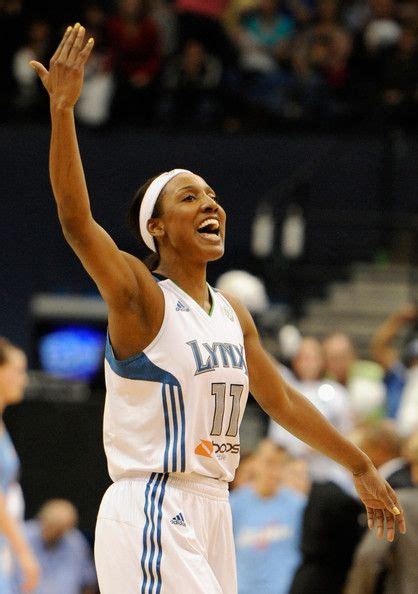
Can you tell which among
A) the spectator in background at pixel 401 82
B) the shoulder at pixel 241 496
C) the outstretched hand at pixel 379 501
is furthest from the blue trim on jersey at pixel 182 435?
the spectator in background at pixel 401 82

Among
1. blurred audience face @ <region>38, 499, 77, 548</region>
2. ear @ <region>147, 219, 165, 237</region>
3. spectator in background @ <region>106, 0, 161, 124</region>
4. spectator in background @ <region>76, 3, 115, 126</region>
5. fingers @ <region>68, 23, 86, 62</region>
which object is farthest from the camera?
spectator in background @ <region>106, 0, 161, 124</region>

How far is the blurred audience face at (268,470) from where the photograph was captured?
8.37 meters

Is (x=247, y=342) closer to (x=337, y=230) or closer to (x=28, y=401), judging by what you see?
(x=28, y=401)

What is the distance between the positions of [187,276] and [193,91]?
1053cm

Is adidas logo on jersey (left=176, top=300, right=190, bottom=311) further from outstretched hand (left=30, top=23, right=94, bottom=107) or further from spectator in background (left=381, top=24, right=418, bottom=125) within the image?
spectator in background (left=381, top=24, right=418, bottom=125)

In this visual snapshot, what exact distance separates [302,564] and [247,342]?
2438 mm

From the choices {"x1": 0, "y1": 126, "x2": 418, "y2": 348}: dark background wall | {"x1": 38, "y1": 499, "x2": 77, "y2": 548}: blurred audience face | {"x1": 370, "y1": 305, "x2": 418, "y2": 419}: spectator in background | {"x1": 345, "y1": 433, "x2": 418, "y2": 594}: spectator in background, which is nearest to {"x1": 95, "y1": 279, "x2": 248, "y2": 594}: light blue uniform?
{"x1": 345, "y1": 433, "x2": 418, "y2": 594}: spectator in background

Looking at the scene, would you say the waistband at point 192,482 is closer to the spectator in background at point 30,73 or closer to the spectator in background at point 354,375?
the spectator in background at point 354,375

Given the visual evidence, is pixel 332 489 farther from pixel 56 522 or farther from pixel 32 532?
pixel 32 532

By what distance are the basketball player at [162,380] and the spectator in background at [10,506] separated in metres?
2.78

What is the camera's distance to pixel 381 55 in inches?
601

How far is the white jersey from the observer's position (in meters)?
4.61

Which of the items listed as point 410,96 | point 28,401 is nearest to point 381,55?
point 410,96

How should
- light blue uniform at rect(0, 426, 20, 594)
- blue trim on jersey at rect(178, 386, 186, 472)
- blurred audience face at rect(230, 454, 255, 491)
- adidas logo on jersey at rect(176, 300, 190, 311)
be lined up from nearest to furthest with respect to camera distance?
blue trim on jersey at rect(178, 386, 186, 472) → adidas logo on jersey at rect(176, 300, 190, 311) → light blue uniform at rect(0, 426, 20, 594) → blurred audience face at rect(230, 454, 255, 491)
